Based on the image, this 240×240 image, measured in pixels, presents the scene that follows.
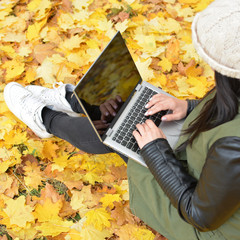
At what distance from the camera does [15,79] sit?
221cm

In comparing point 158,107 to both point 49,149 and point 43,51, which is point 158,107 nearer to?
point 49,149

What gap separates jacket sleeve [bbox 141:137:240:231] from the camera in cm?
80

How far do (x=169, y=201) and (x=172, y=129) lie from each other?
0.43 meters

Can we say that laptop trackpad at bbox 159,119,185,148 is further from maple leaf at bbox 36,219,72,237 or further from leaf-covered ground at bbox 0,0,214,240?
maple leaf at bbox 36,219,72,237

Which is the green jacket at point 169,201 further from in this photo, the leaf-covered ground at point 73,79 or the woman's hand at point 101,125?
the leaf-covered ground at point 73,79

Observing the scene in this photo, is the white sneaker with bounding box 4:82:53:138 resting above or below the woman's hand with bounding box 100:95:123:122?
below

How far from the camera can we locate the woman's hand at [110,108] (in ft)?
4.48

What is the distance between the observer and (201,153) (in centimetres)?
103

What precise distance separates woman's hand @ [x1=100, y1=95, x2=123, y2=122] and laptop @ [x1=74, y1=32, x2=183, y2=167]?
2 cm

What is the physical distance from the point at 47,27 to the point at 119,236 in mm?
1894

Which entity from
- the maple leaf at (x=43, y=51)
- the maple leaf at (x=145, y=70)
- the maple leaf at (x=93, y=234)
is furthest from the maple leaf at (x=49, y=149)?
the maple leaf at (x=145, y=70)

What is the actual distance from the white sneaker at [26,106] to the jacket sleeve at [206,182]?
0.90 meters

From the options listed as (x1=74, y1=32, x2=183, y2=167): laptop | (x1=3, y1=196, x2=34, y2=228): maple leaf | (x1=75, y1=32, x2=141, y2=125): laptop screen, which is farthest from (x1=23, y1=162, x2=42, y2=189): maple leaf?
(x1=75, y1=32, x2=141, y2=125): laptop screen

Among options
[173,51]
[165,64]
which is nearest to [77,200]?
[165,64]
